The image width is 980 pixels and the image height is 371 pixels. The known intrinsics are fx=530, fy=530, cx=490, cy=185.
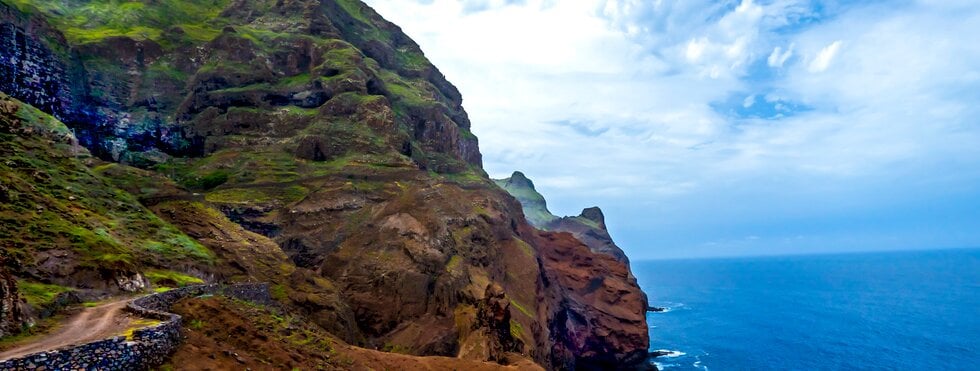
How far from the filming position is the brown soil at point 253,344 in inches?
847

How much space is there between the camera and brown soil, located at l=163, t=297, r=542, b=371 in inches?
847

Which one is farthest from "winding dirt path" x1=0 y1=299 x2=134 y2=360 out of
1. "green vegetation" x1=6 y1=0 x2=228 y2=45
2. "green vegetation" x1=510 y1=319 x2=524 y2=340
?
"green vegetation" x1=6 y1=0 x2=228 y2=45

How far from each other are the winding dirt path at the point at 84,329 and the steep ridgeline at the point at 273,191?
6.52 feet

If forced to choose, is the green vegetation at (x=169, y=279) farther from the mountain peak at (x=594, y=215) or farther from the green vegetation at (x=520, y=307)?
the mountain peak at (x=594, y=215)

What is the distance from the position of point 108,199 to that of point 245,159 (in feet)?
93.1

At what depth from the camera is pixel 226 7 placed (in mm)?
105812

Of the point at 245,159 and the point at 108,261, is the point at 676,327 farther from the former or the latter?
the point at 108,261

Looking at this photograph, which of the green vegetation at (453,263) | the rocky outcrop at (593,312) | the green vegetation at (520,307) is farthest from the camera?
the rocky outcrop at (593,312)

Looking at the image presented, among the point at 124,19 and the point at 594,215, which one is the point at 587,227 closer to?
the point at 594,215

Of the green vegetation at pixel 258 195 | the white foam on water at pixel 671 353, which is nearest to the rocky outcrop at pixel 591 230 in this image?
the white foam on water at pixel 671 353

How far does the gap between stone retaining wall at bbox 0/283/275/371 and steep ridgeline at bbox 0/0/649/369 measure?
11.9 feet

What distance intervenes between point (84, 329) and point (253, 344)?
709 cm

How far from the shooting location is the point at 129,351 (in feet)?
57.2

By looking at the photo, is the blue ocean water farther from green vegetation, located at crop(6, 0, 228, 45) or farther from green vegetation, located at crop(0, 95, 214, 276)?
green vegetation, located at crop(6, 0, 228, 45)
